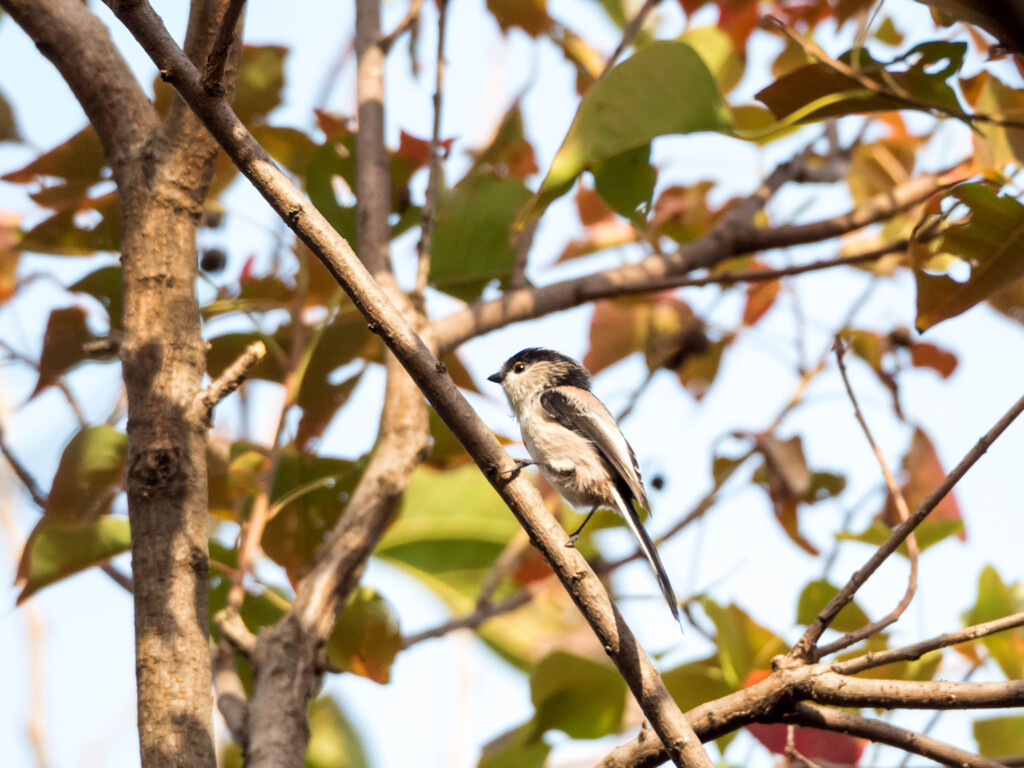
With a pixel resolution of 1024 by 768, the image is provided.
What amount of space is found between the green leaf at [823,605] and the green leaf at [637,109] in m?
1.07

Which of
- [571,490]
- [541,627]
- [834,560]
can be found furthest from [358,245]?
[541,627]

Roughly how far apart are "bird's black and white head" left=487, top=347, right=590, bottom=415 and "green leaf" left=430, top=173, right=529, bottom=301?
1.07 feet

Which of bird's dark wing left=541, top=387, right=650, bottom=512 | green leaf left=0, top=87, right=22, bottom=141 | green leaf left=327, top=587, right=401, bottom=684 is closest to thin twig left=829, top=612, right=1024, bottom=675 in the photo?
bird's dark wing left=541, top=387, right=650, bottom=512

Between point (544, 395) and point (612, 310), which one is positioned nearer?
point (544, 395)

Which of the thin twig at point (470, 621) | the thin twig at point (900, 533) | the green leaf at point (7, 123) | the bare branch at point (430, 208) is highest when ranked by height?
the green leaf at point (7, 123)

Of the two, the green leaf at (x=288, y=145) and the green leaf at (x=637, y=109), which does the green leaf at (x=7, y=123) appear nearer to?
the green leaf at (x=288, y=145)

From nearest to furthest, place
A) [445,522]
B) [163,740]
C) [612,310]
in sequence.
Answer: [163,740], [445,522], [612,310]

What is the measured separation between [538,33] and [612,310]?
2.93 ft

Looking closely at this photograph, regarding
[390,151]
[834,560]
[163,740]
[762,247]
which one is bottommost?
[163,740]

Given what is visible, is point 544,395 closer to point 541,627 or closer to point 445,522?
point 445,522

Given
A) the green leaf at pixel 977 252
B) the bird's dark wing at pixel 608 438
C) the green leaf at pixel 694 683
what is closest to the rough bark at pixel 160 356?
the bird's dark wing at pixel 608 438

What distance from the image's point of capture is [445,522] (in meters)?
2.65

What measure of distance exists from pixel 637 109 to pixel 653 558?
3.09ft

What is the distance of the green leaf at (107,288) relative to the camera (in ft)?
7.04
